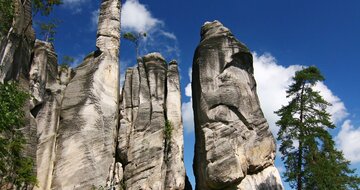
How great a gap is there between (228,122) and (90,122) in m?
7.93

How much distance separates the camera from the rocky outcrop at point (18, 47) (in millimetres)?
17241

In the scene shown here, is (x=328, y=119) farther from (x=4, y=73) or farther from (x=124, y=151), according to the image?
(x=4, y=73)

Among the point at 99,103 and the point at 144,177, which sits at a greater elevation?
the point at 99,103

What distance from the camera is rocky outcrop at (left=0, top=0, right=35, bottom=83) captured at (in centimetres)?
1724

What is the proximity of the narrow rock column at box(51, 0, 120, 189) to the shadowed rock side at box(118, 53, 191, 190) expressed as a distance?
818 millimetres

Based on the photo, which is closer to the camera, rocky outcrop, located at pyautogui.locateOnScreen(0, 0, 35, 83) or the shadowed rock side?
rocky outcrop, located at pyautogui.locateOnScreen(0, 0, 35, 83)

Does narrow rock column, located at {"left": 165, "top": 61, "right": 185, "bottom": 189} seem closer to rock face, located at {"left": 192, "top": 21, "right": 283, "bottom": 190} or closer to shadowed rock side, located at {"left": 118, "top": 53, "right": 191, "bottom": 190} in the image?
shadowed rock side, located at {"left": 118, "top": 53, "right": 191, "bottom": 190}

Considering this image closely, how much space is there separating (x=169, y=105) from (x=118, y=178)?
5.55 m

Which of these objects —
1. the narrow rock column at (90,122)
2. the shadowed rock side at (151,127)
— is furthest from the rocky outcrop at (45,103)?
the shadowed rock side at (151,127)

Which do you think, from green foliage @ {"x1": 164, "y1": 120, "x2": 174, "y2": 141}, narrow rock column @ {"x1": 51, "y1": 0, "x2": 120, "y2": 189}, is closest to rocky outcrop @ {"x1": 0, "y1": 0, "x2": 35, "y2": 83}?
narrow rock column @ {"x1": 51, "y1": 0, "x2": 120, "y2": 189}

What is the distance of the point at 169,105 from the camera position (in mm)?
24547

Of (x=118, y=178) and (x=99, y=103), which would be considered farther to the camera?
(x=99, y=103)

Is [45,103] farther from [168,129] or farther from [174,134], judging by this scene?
[174,134]

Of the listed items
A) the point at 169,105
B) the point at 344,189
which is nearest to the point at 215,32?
the point at 169,105
